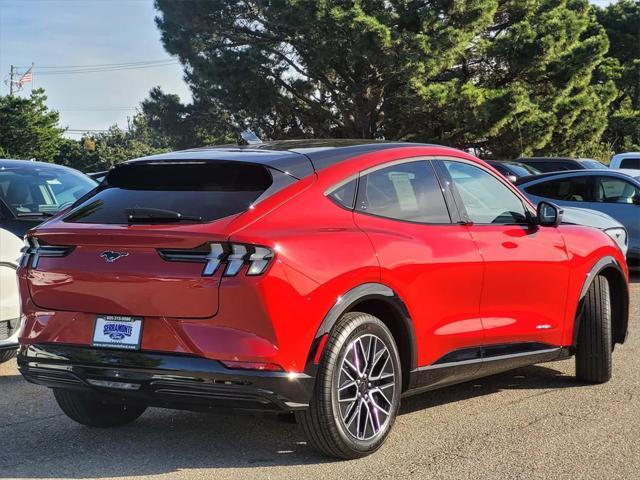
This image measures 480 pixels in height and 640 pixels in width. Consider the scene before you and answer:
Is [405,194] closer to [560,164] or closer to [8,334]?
[8,334]

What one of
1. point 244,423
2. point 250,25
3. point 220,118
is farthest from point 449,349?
point 220,118

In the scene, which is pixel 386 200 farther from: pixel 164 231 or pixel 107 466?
pixel 107 466

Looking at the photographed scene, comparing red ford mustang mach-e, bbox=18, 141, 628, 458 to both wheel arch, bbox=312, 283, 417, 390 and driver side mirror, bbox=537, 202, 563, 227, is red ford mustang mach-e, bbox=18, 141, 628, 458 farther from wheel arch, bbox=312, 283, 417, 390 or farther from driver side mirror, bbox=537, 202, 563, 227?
driver side mirror, bbox=537, 202, 563, 227

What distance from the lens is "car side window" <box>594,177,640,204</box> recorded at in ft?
44.2

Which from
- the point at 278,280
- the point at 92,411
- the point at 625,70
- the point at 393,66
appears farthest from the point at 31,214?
the point at 625,70

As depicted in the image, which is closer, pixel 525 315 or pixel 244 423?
pixel 244 423

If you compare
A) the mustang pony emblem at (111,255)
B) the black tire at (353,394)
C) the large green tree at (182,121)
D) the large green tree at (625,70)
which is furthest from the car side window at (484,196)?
the large green tree at (625,70)

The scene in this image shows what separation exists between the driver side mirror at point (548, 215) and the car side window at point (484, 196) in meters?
0.11

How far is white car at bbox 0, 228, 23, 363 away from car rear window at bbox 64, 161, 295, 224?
2164 millimetres

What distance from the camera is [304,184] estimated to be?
448cm

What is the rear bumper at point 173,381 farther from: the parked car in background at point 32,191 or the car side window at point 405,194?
the parked car in background at point 32,191

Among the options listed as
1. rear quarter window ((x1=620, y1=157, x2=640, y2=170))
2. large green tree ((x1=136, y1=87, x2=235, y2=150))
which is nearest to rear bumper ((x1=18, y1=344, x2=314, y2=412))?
rear quarter window ((x1=620, y1=157, x2=640, y2=170))

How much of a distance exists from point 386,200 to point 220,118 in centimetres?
3654

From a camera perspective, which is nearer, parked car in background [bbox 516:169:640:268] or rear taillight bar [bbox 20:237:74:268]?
rear taillight bar [bbox 20:237:74:268]
